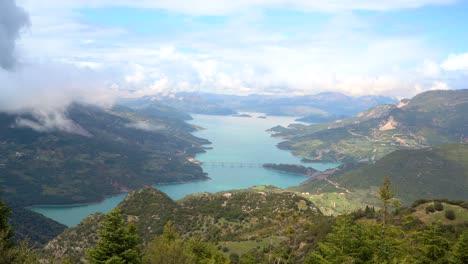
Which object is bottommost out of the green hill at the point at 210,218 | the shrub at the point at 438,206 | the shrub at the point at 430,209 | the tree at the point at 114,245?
the green hill at the point at 210,218

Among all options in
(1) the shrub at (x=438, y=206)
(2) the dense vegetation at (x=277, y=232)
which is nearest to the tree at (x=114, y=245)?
(2) the dense vegetation at (x=277, y=232)

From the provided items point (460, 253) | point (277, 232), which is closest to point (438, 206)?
point (460, 253)

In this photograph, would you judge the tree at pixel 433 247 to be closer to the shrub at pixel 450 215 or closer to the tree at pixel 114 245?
the shrub at pixel 450 215

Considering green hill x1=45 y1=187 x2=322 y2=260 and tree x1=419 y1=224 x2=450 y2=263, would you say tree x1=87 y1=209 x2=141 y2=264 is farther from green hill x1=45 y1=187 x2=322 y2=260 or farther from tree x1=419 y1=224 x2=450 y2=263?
green hill x1=45 y1=187 x2=322 y2=260

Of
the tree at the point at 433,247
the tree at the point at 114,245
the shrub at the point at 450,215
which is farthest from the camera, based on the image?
the shrub at the point at 450,215

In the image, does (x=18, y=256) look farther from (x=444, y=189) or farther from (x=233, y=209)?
(x=444, y=189)

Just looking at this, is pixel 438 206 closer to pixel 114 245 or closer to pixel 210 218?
pixel 114 245

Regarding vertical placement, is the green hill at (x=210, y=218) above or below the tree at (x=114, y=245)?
below

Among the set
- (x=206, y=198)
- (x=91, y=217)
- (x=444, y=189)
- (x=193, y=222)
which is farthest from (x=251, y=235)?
(x=444, y=189)

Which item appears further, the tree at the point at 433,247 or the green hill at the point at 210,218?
the green hill at the point at 210,218

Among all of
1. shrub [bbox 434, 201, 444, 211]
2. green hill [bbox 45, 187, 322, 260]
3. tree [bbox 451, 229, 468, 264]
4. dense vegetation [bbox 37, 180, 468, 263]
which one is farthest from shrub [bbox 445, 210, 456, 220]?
green hill [bbox 45, 187, 322, 260]
